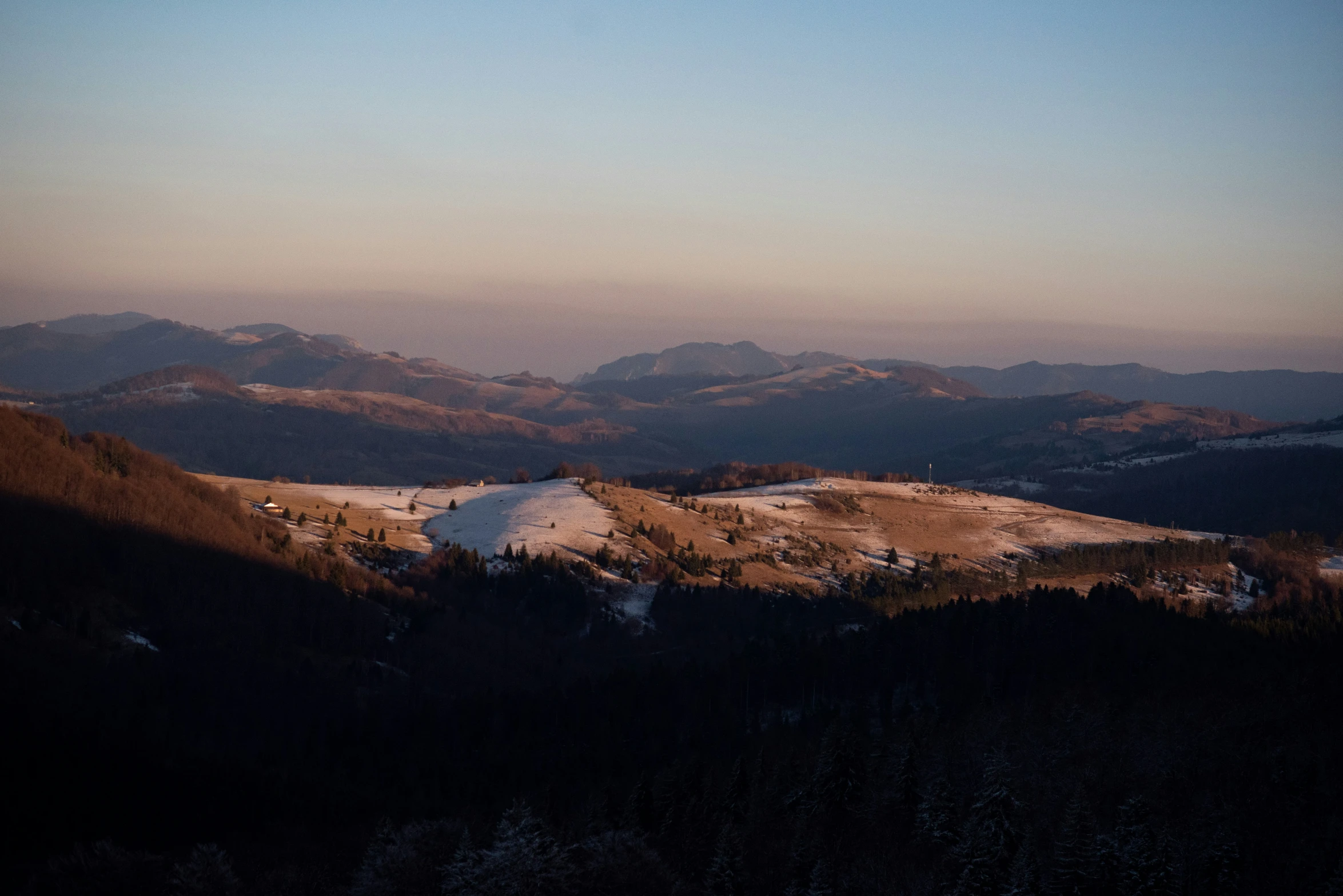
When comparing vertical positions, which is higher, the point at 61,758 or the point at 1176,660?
the point at 1176,660

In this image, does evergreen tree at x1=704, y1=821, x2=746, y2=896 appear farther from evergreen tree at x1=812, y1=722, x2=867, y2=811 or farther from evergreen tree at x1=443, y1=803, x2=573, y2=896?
evergreen tree at x1=812, y1=722, x2=867, y2=811

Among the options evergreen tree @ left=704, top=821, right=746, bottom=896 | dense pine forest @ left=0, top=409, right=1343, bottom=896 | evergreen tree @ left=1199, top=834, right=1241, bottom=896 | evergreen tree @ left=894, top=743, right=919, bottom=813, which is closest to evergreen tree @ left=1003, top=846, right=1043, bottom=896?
dense pine forest @ left=0, top=409, right=1343, bottom=896

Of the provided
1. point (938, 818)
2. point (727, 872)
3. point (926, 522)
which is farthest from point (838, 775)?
point (926, 522)

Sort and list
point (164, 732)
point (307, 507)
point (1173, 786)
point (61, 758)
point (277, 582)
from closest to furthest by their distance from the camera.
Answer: point (1173, 786) → point (61, 758) → point (164, 732) → point (277, 582) → point (307, 507)

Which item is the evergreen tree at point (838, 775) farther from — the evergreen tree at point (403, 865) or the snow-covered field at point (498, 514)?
the snow-covered field at point (498, 514)

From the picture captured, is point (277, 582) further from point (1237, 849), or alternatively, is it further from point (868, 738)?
point (1237, 849)

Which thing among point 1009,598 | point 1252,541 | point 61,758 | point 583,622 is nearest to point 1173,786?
point 1009,598

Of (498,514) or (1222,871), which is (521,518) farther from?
(1222,871)

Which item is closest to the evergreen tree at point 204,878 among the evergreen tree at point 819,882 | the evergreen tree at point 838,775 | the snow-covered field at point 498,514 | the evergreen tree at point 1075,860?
the evergreen tree at point 819,882

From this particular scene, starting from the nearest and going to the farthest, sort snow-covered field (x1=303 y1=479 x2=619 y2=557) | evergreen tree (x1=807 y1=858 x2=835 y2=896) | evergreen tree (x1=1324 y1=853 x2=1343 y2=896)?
evergreen tree (x1=1324 y1=853 x2=1343 y2=896)
evergreen tree (x1=807 y1=858 x2=835 y2=896)
snow-covered field (x1=303 y1=479 x2=619 y2=557)
